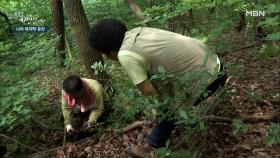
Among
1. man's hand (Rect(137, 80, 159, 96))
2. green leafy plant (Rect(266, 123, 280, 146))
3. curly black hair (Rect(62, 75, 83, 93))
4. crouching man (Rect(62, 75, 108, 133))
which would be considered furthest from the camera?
crouching man (Rect(62, 75, 108, 133))

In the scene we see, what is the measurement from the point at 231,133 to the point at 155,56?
1.34 meters

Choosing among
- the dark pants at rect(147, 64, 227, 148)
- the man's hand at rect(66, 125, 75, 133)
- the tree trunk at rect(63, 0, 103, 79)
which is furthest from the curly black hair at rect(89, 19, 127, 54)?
the tree trunk at rect(63, 0, 103, 79)

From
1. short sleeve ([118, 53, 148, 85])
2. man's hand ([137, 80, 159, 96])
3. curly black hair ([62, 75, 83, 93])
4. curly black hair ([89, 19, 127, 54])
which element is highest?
curly black hair ([89, 19, 127, 54])

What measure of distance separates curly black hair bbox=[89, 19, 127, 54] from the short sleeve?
19 centimetres

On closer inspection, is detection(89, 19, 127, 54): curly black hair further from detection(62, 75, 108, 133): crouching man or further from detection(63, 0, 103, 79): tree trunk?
detection(63, 0, 103, 79): tree trunk

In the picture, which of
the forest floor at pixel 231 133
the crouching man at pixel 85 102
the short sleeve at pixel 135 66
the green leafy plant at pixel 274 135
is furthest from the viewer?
the crouching man at pixel 85 102

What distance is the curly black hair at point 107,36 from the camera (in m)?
3.11

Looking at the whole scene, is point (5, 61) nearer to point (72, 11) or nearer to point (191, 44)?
point (72, 11)

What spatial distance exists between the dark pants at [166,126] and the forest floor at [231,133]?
0.18 metres

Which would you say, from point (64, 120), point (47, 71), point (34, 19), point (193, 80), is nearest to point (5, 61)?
point (47, 71)

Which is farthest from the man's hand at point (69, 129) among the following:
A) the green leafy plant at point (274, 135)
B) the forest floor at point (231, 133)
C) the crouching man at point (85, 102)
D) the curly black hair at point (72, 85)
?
the green leafy plant at point (274, 135)

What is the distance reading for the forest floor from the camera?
3.60m

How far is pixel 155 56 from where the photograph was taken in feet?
10.2

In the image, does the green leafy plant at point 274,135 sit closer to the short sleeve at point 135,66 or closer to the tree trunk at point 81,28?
the short sleeve at point 135,66
